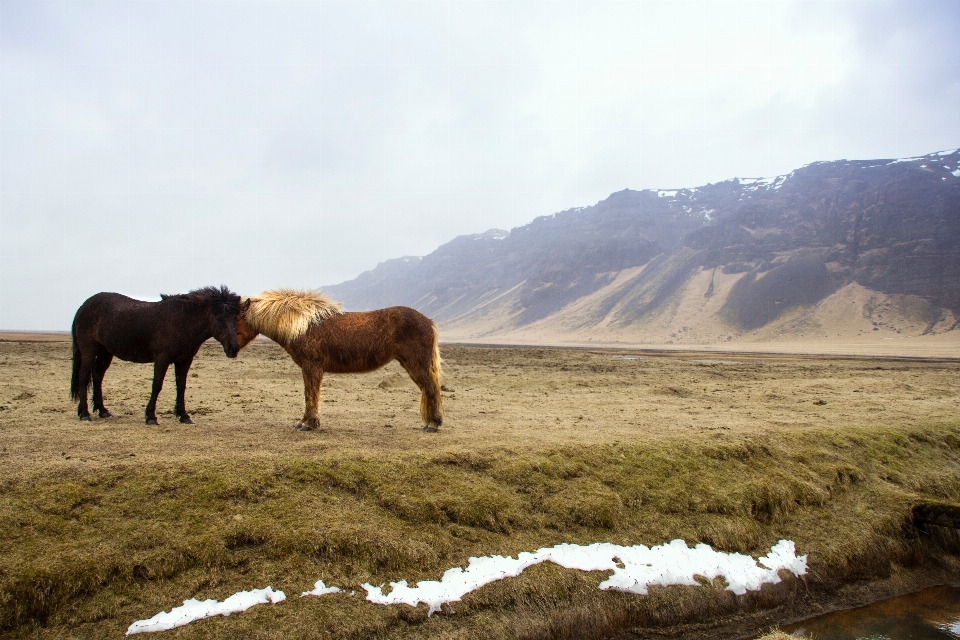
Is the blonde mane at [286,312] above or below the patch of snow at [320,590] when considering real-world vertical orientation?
above

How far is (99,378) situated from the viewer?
10266 mm

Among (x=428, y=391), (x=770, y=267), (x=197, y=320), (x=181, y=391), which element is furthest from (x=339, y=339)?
(x=770, y=267)

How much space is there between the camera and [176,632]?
493 cm

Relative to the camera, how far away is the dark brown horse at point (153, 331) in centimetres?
967

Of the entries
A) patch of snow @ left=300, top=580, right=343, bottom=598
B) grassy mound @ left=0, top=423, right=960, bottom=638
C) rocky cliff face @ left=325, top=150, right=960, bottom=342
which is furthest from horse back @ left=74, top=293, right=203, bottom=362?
rocky cliff face @ left=325, top=150, right=960, bottom=342

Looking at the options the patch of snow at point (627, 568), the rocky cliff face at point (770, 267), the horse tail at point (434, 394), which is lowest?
the patch of snow at point (627, 568)

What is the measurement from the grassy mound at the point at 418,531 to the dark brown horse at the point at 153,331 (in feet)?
12.0

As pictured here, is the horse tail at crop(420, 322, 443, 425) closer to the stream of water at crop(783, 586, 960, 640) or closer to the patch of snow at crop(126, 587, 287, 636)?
the patch of snow at crop(126, 587, 287, 636)

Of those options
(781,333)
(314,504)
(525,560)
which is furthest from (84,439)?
(781,333)

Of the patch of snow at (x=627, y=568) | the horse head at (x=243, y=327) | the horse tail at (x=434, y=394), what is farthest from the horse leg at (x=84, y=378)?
the patch of snow at (x=627, y=568)

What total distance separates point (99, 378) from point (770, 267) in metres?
133

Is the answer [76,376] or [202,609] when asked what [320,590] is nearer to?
[202,609]

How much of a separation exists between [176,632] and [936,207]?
155951 millimetres

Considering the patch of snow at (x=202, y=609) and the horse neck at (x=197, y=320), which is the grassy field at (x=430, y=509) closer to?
the patch of snow at (x=202, y=609)
